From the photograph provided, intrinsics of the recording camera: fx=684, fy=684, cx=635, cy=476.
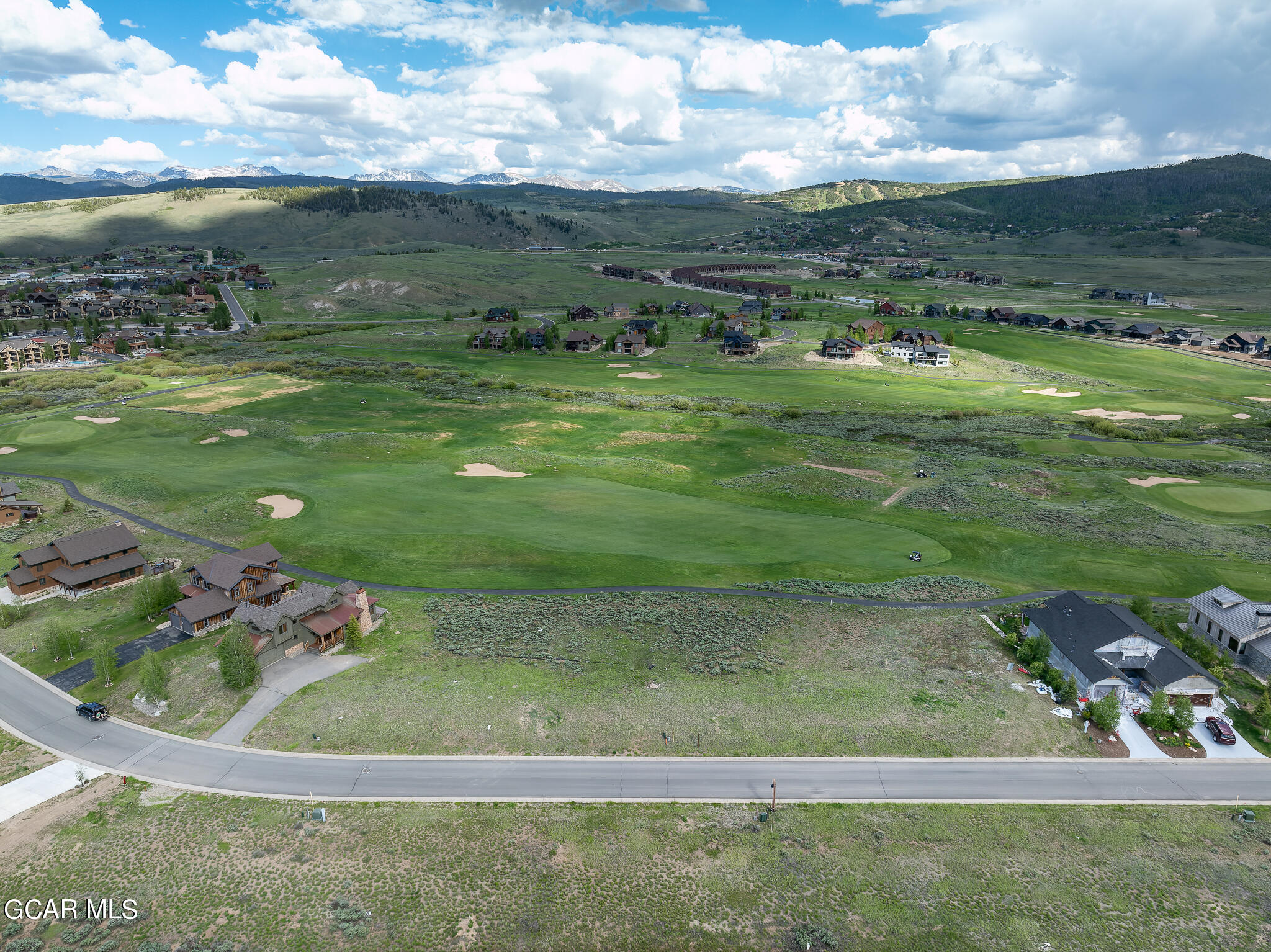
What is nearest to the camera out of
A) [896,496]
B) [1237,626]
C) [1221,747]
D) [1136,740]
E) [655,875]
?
[655,875]

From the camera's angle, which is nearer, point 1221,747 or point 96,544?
point 1221,747

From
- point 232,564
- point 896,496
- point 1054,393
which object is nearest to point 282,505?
point 232,564

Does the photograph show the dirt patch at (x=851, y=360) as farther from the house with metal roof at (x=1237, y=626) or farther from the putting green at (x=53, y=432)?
the putting green at (x=53, y=432)

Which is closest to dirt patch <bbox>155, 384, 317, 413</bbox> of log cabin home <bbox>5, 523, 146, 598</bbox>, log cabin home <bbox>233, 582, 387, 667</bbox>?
log cabin home <bbox>5, 523, 146, 598</bbox>

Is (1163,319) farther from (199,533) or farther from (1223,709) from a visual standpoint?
(199,533)

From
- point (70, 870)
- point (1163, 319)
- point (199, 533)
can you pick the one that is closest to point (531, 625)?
point (70, 870)

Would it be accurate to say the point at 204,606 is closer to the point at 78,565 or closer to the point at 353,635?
the point at 353,635

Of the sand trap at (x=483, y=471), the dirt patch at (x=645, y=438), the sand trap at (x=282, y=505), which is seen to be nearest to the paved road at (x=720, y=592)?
the sand trap at (x=282, y=505)
